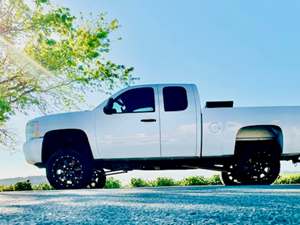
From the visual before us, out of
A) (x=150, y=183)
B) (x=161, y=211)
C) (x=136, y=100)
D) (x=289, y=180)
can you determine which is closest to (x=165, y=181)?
(x=150, y=183)

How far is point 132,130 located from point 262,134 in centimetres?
272

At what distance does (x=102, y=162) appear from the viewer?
11.6 meters

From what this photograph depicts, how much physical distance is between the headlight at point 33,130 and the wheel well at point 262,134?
429 cm

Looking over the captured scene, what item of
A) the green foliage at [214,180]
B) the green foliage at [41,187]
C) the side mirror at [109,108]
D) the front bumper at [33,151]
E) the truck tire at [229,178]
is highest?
the side mirror at [109,108]

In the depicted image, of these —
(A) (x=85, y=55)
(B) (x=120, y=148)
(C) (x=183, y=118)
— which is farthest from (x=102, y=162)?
(A) (x=85, y=55)

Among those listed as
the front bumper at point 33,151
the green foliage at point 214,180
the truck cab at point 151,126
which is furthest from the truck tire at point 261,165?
the green foliage at point 214,180

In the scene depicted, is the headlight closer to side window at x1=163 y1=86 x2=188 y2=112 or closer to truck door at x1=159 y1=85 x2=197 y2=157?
truck door at x1=159 y1=85 x2=197 y2=157

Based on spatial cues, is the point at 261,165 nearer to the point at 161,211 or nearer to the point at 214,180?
the point at 161,211

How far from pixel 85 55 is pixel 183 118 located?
37.4ft

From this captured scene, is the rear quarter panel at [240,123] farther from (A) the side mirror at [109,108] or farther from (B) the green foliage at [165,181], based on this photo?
(B) the green foliage at [165,181]

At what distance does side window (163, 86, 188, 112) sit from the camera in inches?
452

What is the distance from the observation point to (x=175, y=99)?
1159 cm

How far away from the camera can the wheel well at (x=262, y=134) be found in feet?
36.8

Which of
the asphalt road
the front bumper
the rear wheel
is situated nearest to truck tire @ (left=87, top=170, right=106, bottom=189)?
the front bumper
